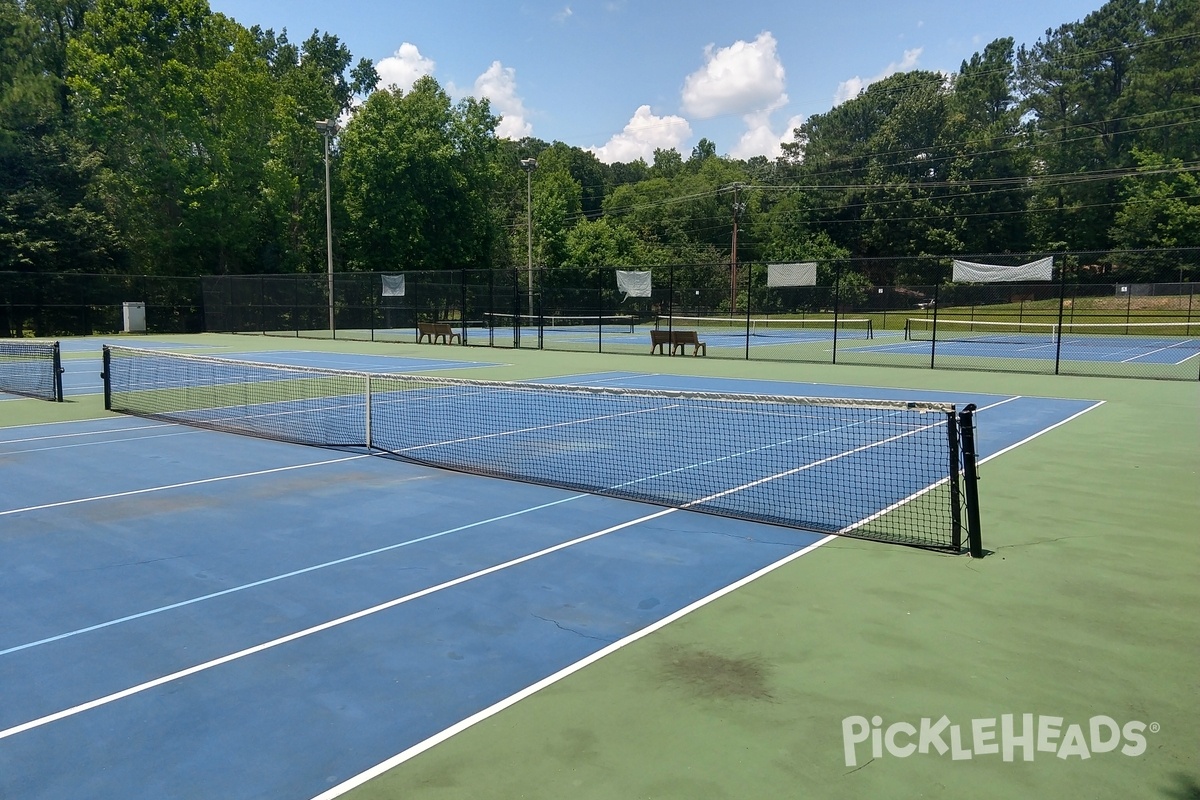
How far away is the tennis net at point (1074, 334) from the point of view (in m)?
33.9

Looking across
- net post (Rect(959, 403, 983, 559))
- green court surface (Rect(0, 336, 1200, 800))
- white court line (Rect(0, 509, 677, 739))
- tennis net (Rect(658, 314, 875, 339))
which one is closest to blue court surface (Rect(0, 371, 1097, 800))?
white court line (Rect(0, 509, 677, 739))

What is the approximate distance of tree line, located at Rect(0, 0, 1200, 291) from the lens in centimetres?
4497

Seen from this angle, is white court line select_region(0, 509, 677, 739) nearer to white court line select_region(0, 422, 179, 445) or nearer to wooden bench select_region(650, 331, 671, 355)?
white court line select_region(0, 422, 179, 445)

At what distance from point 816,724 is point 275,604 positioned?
141 inches

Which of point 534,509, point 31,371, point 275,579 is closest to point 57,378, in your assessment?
point 31,371

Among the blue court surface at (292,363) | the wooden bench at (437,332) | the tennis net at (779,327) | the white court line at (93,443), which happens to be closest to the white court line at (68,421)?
the white court line at (93,443)

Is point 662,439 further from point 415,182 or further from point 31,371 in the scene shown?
point 415,182

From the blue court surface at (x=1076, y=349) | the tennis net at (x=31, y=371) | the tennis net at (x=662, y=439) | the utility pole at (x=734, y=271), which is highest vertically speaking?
the utility pole at (x=734, y=271)

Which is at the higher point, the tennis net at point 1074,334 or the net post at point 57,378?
the tennis net at point 1074,334

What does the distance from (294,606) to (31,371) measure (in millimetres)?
19636

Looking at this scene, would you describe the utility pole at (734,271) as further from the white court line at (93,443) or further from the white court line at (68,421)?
the white court line at (93,443)

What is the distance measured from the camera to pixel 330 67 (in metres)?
73.4
